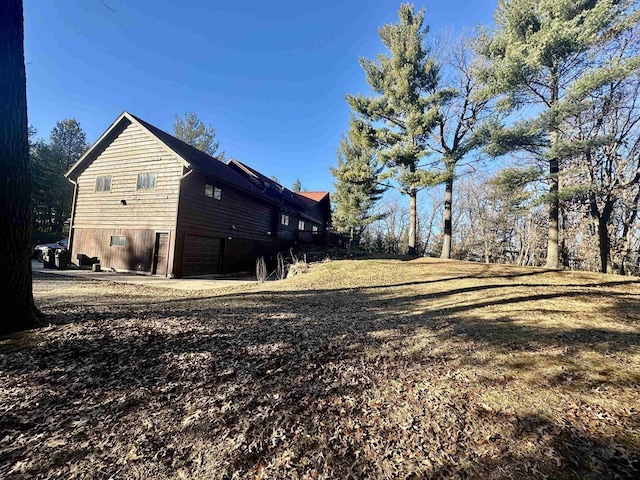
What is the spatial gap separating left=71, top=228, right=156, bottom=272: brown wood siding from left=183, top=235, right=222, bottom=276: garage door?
1.62 meters

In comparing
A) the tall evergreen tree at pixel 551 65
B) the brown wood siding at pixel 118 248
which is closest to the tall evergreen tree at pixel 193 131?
the brown wood siding at pixel 118 248

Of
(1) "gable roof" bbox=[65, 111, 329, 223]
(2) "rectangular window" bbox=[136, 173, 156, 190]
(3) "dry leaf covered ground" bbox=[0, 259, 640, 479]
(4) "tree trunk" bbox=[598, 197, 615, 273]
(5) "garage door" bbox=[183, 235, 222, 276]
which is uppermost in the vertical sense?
(1) "gable roof" bbox=[65, 111, 329, 223]

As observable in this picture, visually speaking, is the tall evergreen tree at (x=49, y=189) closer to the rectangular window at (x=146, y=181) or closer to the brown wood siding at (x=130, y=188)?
the brown wood siding at (x=130, y=188)

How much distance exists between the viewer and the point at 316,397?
263 cm

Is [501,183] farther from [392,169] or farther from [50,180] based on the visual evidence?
[50,180]

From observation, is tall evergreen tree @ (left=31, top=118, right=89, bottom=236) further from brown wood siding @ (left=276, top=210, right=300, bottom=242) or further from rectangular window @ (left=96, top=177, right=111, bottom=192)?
brown wood siding @ (left=276, top=210, right=300, bottom=242)

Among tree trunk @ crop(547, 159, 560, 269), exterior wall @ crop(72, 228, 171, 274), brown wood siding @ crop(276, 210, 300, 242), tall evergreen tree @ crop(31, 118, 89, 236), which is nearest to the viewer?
tree trunk @ crop(547, 159, 560, 269)

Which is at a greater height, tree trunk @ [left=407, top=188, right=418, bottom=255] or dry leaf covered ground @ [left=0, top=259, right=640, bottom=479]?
tree trunk @ [left=407, top=188, right=418, bottom=255]

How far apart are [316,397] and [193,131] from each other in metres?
34.8

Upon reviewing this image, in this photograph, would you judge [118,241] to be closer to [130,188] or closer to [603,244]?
[130,188]

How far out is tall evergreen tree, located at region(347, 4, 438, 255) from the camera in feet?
47.0

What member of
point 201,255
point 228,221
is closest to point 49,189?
point 228,221

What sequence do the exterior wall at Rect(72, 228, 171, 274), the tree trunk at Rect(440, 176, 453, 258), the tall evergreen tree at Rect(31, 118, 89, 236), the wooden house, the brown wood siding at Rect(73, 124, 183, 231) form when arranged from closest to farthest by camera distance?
the wooden house
the brown wood siding at Rect(73, 124, 183, 231)
the exterior wall at Rect(72, 228, 171, 274)
the tree trunk at Rect(440, 176, 453, 258)
the tall evergreen tree at Rect(31, 118, 89, 236)

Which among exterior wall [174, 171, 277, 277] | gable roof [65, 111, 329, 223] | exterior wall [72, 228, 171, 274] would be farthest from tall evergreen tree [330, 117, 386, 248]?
exterior wall [72, 228, 171, 274]
